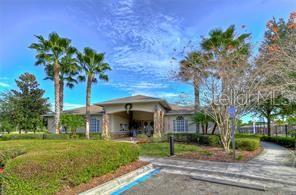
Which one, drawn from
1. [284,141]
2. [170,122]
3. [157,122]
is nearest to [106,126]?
[157,122]

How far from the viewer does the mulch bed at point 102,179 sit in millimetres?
Result: 5281

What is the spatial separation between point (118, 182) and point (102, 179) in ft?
1.71

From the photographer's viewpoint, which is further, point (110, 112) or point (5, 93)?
point (5, 93)

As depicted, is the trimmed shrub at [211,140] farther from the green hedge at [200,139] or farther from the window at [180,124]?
the window at [180,124]

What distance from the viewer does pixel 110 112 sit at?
23828 mm

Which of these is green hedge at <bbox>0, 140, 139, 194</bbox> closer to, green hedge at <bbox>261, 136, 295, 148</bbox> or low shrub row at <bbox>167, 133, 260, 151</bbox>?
low shrub row at <bbox>167, 133, 260, 151</bbox>

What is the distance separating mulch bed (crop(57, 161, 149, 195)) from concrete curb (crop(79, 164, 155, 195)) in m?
0.17

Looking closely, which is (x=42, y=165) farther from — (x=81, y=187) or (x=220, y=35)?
(x=220, y=35)

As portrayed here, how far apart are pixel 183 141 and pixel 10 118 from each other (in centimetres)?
2877

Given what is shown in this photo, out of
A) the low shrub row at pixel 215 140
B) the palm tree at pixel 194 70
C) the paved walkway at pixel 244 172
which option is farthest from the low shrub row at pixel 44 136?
the paved walkway at pixel 244 172

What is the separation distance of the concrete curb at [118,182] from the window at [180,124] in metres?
14.9

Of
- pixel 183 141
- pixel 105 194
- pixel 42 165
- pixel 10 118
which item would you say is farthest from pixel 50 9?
pixel 10 118

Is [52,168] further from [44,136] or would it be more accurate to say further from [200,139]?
[44,136]

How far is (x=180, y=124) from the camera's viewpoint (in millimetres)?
23031
